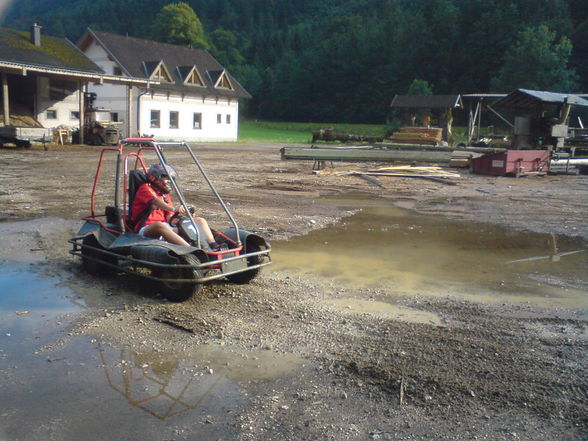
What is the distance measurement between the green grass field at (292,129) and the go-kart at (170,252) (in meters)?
50.0

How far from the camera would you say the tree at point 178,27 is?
3255 inches

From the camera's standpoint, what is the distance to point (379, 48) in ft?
315

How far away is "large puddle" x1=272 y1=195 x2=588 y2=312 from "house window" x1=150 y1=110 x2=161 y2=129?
32625 mm

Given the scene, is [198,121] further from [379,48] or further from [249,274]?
[379,48]

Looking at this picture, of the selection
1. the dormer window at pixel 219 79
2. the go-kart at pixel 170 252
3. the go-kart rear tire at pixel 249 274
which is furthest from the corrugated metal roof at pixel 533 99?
the dormer window at pixel 219 79

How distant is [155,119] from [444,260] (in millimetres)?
36433

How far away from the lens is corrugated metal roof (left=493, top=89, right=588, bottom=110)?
2356cm

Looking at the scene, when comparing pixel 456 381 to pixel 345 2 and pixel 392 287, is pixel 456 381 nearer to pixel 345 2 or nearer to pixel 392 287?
pixel 392 287

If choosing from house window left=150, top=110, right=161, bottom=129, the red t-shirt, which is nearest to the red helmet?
the red t-shirt

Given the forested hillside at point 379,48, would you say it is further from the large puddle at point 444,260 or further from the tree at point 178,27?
the large puddle at point 444,260

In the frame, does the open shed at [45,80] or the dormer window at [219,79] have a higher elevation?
the dormer window at [219,79]

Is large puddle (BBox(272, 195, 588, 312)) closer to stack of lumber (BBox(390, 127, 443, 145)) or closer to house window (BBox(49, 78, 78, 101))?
stack of lumber (BBox(390, 127, 443, 145))

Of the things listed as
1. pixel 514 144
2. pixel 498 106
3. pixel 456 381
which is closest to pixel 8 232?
pixel 456 381

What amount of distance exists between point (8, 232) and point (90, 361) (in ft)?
18.3
